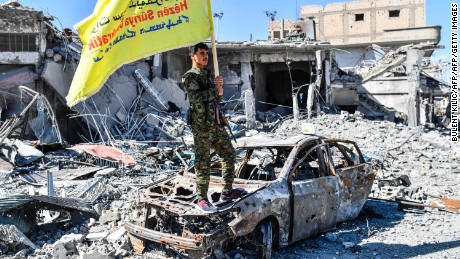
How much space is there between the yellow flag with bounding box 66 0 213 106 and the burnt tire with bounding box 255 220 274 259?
240cm

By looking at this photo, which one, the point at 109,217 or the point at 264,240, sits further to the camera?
the point at 109,217

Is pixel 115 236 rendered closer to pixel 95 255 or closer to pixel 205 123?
pixel 95 255

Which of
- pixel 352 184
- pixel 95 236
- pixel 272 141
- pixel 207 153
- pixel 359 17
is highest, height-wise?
pixel 359 17

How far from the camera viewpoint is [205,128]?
16.9 ft

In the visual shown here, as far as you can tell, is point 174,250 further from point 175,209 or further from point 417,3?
point 417,3

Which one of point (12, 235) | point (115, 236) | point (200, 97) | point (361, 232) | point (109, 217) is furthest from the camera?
point (109, 217)

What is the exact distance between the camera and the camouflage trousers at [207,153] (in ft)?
16.8

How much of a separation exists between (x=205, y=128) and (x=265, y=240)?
1.52 metres

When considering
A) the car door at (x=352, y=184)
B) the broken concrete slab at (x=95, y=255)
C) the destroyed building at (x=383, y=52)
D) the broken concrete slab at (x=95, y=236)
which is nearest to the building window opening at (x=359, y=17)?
the destroyed building at (x=383, y=52)

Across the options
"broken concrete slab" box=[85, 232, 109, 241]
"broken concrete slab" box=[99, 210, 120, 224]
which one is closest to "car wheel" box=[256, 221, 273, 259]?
"broken concrete slab" box=[85, 232, 109, 241]

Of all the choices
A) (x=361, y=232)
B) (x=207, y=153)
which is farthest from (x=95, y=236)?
(x=361, y=232)

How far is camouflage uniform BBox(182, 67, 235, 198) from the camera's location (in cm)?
508

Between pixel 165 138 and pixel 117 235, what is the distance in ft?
33.9

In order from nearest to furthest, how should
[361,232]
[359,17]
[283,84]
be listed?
[361,232], [283,84], [359,17]
